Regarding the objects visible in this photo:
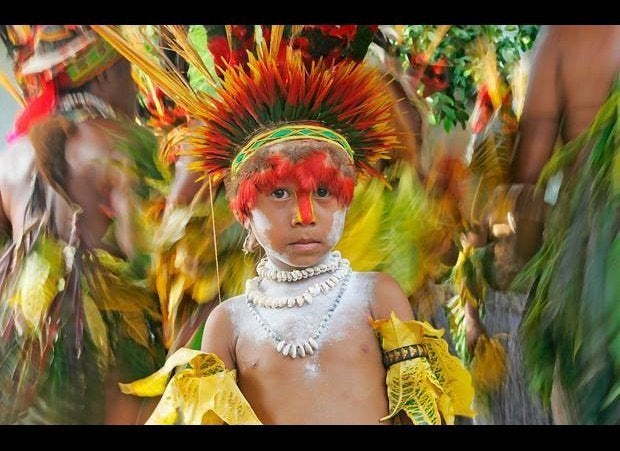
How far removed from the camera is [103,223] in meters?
2.72

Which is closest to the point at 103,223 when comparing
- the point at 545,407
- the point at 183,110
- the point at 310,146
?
the point at 183,110

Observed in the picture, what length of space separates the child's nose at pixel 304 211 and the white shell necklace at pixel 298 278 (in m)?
0.14

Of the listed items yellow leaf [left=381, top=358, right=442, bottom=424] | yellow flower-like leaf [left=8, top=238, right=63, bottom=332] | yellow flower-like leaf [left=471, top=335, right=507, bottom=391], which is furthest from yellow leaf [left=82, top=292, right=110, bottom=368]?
yellow flower-like leaf [left=471, top=335, right=507, bottom=391]

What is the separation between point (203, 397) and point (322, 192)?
65 cm

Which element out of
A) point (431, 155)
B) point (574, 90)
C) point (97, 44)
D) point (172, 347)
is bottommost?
point (172, 347)

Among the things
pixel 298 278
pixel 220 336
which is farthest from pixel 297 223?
pixel 220 336

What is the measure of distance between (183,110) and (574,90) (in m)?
1.14

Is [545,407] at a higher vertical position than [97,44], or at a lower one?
lower

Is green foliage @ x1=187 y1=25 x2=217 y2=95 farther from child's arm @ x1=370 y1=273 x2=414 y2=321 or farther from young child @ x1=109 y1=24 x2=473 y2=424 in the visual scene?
child's arm @ x1=370 y1=273 x2=414 y2=321

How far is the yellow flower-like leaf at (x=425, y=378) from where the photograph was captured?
2508 mm

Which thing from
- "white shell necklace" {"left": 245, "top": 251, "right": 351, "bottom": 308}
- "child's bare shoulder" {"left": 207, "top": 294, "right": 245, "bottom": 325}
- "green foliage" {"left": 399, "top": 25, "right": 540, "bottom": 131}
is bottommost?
"child's bare shoulder" {"left": 207, "top": 294, "right": 245, "bottom": 325}

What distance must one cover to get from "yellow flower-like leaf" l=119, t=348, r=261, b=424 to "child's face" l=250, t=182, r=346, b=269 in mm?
349

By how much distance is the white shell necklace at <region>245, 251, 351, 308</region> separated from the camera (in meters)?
2.56
